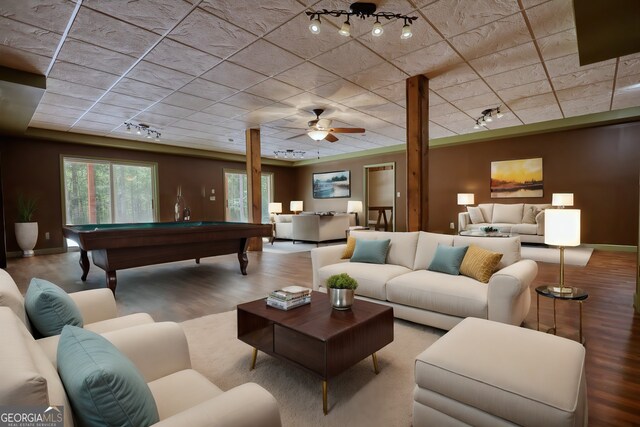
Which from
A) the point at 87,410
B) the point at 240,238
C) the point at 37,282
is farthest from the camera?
the point at 240,238

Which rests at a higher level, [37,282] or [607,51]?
[607,51]

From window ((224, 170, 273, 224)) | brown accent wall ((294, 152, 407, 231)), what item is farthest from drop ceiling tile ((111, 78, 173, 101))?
brown accent wall ((294, 152, 407, 231))

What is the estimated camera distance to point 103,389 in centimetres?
81

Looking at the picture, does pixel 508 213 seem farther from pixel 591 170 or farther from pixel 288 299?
pixel 288 299

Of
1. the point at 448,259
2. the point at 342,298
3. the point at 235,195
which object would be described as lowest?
the point at 342,298


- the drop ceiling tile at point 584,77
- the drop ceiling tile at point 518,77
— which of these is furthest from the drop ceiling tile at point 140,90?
the drop ceiling tile at point 584,77

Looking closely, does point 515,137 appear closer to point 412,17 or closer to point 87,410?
point 412,17

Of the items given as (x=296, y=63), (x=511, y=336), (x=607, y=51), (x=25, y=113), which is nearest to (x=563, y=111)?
(x=607, y=51)

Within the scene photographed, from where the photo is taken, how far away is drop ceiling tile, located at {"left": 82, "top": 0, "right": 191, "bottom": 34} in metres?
2.57

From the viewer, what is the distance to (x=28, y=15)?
8.79 ft

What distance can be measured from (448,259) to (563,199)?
5179 millimetres

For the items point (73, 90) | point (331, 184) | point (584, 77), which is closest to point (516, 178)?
point (584, 77)

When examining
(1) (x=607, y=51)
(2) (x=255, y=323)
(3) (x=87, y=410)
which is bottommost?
(2) (x=255, y=323)

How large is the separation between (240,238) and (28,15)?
3.38m
